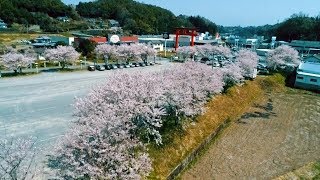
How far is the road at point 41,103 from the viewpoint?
24688 mm

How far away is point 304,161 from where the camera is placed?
76.4ft

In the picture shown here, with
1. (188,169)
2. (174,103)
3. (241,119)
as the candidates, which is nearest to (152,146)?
(188,169)

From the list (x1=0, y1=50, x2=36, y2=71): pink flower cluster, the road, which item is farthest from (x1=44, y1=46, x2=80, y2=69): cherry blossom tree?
(x1=0, y1=50, x2=36, y2=71): pink flower cluster

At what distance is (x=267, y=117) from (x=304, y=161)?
36.3 ft

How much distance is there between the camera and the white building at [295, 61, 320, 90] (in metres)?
49.6

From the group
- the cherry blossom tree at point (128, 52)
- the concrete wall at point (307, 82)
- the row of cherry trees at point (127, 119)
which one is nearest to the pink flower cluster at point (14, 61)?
the cherry blossom tree at point (128, 52)

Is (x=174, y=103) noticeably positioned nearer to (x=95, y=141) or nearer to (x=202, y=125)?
(x=202, y=125)

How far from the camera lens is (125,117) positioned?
1798cm

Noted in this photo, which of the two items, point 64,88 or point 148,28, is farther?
Answer: point 148,28

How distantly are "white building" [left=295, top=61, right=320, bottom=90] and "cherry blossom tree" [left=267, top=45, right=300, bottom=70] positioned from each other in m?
5.20

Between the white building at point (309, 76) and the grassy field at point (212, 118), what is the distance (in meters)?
3.16

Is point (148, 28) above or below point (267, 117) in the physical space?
above

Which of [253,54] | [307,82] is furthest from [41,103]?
[307,82]

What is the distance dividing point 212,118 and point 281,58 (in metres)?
36.1
